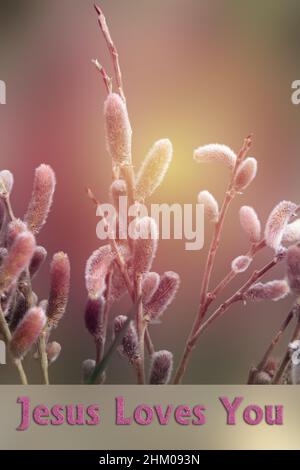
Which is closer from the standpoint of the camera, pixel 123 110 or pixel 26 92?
pixel 123 110

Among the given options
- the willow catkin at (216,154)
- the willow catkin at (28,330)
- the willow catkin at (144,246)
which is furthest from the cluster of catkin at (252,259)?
the willow catkin at (28,330)

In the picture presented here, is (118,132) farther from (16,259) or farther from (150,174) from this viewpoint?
(16,259)

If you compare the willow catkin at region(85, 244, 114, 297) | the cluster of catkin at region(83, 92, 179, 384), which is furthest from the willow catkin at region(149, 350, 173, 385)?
the willow catkin at region(85, 244, 114, 297)

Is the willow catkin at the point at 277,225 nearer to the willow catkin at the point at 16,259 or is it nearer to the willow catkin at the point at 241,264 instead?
the willow catkin at the point at 241,264
